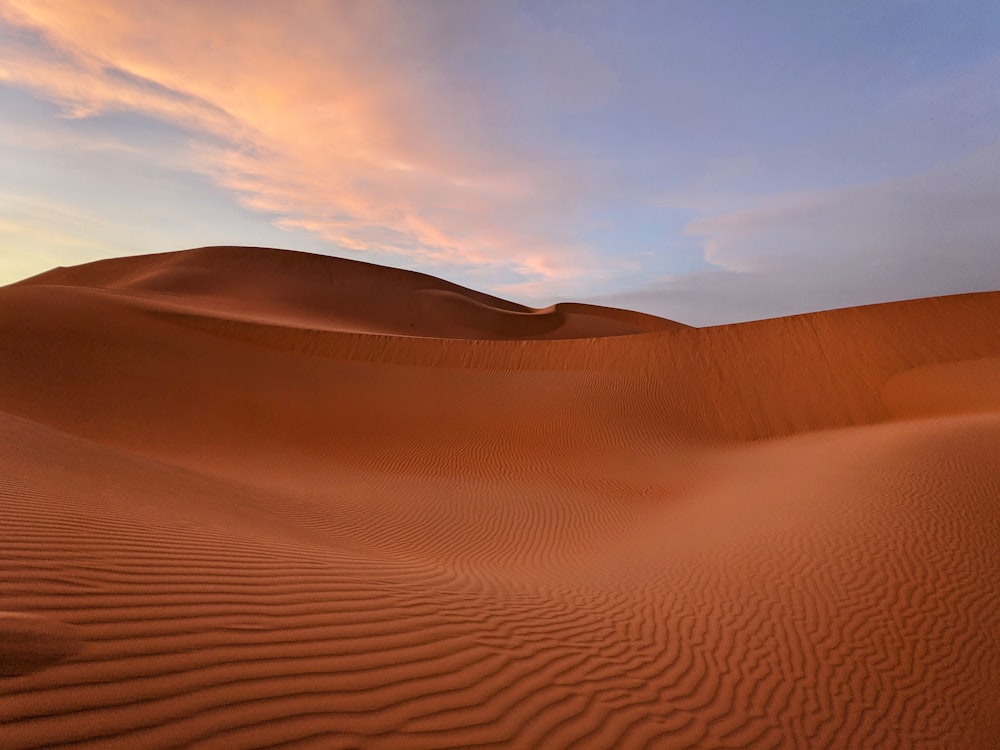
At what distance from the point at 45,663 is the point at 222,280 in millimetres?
55032

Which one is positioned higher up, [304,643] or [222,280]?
[222,280]

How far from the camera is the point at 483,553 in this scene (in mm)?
7574

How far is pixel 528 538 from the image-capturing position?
862 cm

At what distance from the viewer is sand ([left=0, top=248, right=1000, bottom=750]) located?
2.72 metres

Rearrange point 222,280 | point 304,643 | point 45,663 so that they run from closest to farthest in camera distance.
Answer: point 45,663, point 304,643, point 222,280

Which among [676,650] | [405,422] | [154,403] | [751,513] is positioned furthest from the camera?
[405,422]

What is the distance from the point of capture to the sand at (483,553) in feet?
8.92

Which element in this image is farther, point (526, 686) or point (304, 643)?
point (526, 686)

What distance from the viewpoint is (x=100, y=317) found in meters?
19.4

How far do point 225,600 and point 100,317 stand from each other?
20961 millimetres

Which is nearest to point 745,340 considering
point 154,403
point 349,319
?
point 154,403

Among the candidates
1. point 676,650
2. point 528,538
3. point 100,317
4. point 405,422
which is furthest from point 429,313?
point 676,650

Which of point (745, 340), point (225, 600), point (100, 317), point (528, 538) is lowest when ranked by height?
point (528, 538)

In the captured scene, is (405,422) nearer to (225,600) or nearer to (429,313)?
(225,600)
